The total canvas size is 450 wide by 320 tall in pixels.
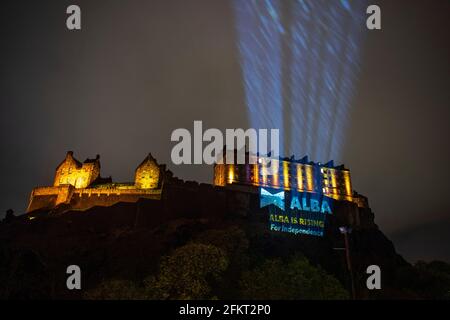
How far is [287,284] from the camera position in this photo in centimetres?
3681

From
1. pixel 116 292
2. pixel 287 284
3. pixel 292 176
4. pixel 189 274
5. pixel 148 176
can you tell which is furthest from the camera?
pixel 292 176

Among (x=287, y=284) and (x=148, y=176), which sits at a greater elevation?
(x=148, y=176)

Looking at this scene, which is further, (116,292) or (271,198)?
(271,198)

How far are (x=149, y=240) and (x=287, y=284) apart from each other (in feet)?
69.7

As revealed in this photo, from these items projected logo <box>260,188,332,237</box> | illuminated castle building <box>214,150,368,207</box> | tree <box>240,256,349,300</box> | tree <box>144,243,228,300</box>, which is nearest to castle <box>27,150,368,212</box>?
illuminated castle building <box>214,150,368,207</box>

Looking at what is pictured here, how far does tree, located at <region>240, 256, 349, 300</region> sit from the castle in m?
32.7

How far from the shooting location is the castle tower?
236 ft

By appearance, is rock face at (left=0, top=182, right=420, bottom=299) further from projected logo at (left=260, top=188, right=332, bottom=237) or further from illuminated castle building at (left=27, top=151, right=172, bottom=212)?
illuminated castle building at (left=27, top=151, right=172, bottom=212)

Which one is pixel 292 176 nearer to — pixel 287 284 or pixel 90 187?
pixel 90 187

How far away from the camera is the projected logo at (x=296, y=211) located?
6456 cm

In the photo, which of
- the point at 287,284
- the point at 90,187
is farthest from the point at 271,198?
the point at 90,187

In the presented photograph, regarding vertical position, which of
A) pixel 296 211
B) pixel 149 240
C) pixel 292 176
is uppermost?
pixel 292 176

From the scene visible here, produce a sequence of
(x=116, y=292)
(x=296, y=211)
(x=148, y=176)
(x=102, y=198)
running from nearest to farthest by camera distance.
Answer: (x=116, y=292) < (x=102, y=198) < (x=296, y=211) < (x=148, y=176)
